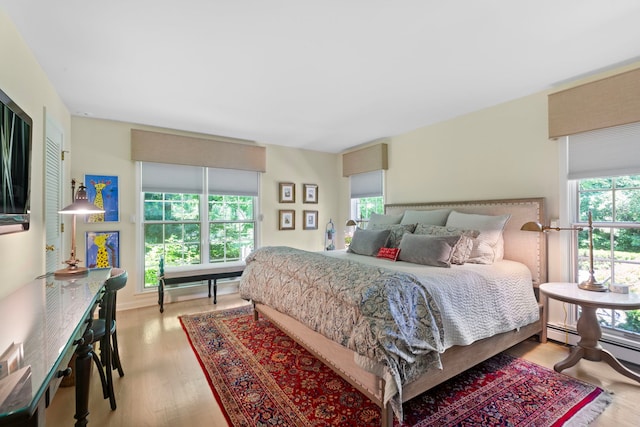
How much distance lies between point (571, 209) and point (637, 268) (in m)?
0.65

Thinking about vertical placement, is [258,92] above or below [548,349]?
above

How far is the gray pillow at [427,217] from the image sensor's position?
346 cm

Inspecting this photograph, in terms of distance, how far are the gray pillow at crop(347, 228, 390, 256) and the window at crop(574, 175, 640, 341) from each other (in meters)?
1.78

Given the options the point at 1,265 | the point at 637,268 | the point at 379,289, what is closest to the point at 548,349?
the point at 637,268

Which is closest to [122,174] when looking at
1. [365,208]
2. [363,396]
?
[365,208]

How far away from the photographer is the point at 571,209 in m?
2.78

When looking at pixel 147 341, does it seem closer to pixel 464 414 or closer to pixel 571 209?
pixel 464 414

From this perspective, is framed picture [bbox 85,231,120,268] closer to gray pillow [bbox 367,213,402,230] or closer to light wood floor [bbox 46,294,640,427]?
light wood floor [bbox 46,294,640,427]

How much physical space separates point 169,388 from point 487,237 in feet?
9.88

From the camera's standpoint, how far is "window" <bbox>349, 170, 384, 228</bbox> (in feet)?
16.0

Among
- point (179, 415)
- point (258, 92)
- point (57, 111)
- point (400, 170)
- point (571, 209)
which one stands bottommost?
point (179, 415)

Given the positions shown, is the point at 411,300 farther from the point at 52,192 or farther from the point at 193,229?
the point at 193,229

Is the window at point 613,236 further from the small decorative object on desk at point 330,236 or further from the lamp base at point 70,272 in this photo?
the lamp base at point 70,272

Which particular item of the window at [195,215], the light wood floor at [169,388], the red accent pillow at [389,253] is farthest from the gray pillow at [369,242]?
the window at [195,215]
